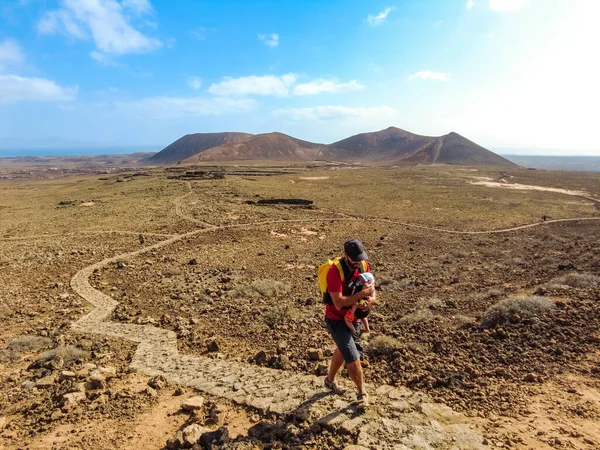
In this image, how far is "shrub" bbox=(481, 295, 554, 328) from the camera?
7.80 meters

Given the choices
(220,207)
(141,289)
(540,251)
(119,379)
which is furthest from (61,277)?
(540,251)

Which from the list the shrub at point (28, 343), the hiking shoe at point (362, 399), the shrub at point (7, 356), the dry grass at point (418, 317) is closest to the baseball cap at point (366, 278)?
the hiking shoe at point (362, 399)

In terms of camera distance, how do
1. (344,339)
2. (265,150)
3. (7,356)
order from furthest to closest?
(265,150), (7,356), (344,339)

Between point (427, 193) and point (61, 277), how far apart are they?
132 ft

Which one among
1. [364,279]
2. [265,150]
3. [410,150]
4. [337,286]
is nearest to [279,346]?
[337,286]

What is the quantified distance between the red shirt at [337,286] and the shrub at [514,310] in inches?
171

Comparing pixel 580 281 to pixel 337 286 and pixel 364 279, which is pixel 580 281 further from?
pixel 337 286

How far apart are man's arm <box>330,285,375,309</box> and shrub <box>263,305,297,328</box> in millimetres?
4847

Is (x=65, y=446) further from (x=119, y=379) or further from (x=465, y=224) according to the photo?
(x=465, y=224)

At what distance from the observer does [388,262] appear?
679 inches

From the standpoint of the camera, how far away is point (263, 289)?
12.8 metres

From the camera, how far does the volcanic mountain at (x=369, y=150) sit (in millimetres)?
142788

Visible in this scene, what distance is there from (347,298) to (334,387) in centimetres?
184

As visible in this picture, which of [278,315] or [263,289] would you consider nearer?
[278,315]
